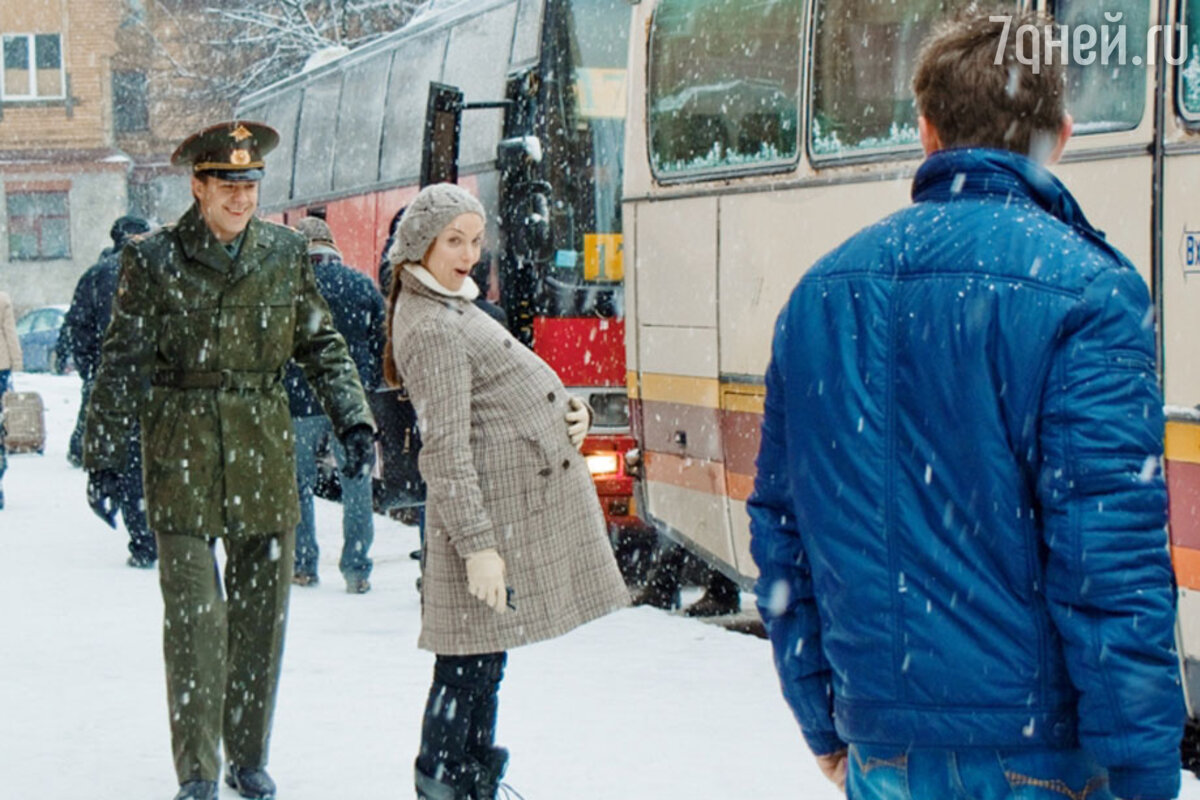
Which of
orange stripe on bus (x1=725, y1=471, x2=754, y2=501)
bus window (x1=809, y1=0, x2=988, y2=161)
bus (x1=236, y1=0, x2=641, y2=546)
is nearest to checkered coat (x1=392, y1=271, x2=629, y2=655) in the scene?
bus window (x1=809, y1=0, x2=988, y2=161)

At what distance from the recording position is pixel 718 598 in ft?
31.9

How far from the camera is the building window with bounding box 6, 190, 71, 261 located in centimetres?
4853

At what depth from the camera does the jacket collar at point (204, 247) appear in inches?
214

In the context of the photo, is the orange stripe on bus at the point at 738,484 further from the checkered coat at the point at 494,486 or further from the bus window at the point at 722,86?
the checkered coat at the point at 494,486

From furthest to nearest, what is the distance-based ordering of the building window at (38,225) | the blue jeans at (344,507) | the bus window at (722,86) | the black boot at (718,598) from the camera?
the building window at (38,225) < the black boot at (718,598) < the blue jeans at (344,507) < the bus window at (722,86)

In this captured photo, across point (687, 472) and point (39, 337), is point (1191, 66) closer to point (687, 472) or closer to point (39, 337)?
point (687, 472)

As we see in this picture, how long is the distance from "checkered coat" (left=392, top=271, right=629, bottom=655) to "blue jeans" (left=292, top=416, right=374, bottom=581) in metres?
4.61

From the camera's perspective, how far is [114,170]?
161 feet

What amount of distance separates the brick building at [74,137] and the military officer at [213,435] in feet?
140

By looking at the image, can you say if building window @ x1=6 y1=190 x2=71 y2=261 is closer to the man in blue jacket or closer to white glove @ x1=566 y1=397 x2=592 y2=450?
white glove @ x1=566 y1=397 x2=592 y2=450

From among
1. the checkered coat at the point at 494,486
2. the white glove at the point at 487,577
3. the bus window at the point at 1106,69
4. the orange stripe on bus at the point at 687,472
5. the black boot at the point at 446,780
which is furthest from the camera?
the orange stripe on bus at the point at 687,472

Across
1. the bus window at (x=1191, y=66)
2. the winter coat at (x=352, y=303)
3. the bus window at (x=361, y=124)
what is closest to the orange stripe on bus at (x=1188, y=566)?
the bus window at (x=1191, y=66)

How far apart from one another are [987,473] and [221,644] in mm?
3390

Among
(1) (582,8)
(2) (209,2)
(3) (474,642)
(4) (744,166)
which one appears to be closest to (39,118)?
(2) (209,2)
